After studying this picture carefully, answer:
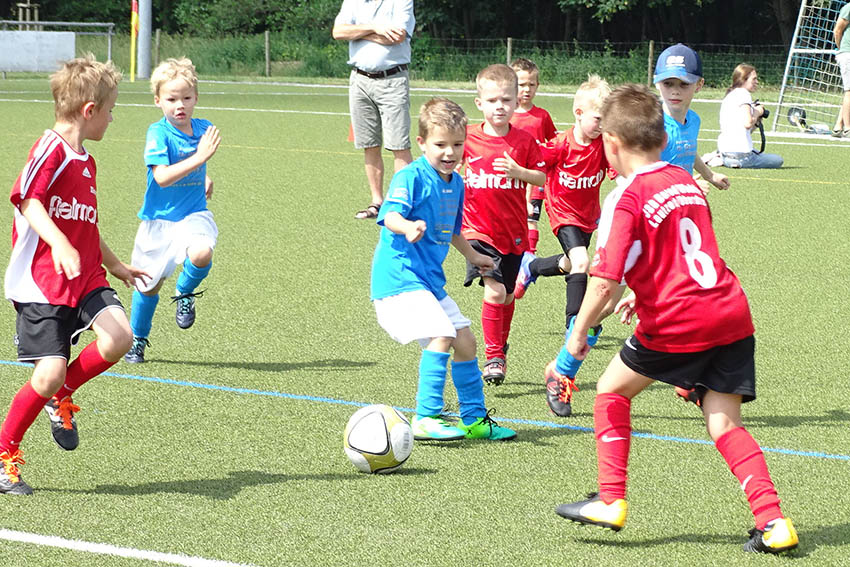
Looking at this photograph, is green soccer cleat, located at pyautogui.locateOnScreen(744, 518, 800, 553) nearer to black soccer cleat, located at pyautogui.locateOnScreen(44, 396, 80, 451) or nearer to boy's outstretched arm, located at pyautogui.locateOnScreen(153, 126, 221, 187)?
black soccer cleat, located at pyautogui.locateOnScreen(44, 396, 80, 451)

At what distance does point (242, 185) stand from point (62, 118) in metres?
8.66

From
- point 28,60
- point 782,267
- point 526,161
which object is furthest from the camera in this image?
point 28,60

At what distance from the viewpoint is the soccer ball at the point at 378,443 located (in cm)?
466

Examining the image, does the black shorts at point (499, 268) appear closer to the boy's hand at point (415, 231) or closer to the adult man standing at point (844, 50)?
the boy's hand at point (415, 231)

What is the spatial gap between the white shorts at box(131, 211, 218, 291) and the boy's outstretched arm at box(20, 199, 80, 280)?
83.6 inches

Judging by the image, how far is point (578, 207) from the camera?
21.0 ft

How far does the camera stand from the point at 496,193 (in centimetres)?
608

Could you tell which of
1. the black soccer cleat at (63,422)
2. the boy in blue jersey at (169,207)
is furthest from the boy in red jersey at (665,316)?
the boy in blue jersey at (169,207)

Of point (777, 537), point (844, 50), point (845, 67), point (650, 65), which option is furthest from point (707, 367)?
point (650, 65)

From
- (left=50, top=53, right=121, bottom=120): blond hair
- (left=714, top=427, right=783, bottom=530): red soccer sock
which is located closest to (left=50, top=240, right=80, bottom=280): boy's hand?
(left=50, top=53, right=121, bottom=120): blond hair

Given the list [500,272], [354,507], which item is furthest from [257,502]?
[500,272]

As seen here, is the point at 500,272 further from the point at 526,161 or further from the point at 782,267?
the point at 782,267

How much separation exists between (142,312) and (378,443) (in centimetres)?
228

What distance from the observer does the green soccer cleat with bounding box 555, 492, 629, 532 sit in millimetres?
3957
